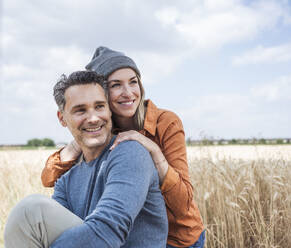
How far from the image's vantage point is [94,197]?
163 centimetres

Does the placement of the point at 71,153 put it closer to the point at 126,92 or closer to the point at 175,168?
the point at 126,92

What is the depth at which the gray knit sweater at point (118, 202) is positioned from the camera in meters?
1.39

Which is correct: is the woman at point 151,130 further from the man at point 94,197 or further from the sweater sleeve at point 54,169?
the man at point 94,197

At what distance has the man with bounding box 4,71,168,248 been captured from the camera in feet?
4.59

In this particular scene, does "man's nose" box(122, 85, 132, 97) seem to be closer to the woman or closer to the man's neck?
the woman

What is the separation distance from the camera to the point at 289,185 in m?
3.74

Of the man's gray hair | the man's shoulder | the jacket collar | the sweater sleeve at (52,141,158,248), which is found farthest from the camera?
the jacket collar

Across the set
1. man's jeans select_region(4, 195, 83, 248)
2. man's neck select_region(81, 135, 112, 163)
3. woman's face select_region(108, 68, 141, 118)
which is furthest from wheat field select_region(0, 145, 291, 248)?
man's jeans select_region(4, 195, 83, 248)

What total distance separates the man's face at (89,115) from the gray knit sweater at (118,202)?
3.7 inches

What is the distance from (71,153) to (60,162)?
0.43 feet

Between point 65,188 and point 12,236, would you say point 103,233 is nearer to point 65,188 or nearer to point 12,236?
point 12,236

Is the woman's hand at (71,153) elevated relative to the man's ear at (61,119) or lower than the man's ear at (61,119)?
lower

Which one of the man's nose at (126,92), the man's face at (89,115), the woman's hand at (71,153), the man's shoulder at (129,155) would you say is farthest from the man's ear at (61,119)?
the man's shoulder at (129,155)

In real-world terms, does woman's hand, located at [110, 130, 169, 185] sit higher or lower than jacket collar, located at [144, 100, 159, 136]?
lower
